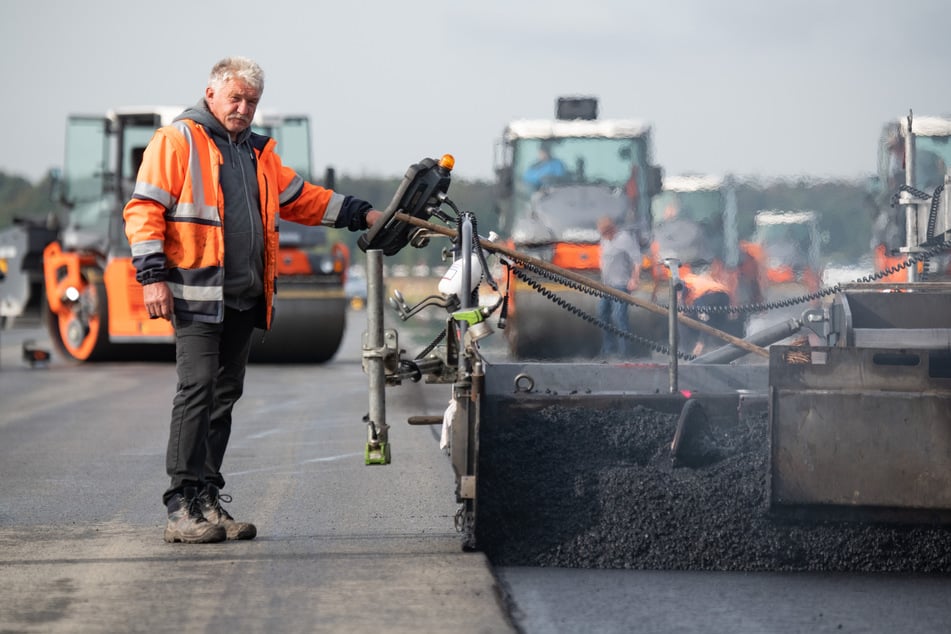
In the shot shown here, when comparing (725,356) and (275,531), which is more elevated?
(725,356)

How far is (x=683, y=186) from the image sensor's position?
110ft

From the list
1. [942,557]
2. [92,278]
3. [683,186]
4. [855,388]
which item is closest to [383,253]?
[855,388]

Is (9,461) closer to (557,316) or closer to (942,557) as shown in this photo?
(942,557)

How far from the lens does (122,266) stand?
18484 mm

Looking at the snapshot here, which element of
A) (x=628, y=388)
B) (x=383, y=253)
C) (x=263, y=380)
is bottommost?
(x=263, y=380)

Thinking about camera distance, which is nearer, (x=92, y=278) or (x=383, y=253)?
(x=383, y=253)

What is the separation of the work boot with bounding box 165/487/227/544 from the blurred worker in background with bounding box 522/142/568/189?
12837mm

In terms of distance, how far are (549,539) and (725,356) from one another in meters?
1.99

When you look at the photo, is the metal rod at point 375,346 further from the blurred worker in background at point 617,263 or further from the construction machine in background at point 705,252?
the blurred worker in background at point 617,263

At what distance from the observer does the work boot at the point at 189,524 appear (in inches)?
241

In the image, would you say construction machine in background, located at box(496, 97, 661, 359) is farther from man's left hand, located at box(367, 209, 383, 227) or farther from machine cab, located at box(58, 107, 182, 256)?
man's left hand, located at box(367, 209, 383, 227)

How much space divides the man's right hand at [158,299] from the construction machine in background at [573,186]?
11.2m

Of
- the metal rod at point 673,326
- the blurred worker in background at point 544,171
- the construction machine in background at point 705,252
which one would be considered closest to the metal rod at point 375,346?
the metal rod at point 673,326

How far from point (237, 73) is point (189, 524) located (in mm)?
1710
